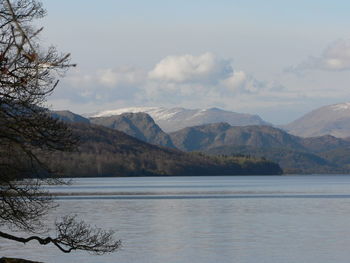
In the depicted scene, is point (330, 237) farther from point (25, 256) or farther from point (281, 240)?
point (25, 256)

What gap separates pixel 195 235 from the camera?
5934cm

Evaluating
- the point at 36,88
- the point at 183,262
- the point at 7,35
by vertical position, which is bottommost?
the point at 183,262

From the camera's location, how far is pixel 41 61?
901 inches

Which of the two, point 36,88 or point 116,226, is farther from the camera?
point 116,226

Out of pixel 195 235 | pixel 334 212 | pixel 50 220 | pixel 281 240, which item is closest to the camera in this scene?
pixel 281 240

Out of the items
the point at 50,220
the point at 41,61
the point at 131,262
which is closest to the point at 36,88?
the point at 41,61

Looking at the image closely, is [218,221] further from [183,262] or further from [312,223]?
[183,262]

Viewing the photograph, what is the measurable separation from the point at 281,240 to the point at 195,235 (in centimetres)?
811

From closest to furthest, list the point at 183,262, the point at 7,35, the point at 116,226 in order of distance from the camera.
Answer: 1. the point at 7,35
2. the point at 183,262
3. the point at 116,226

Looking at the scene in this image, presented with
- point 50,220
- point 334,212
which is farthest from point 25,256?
point 334,212

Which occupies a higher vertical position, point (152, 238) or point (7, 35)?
point (7, 35)

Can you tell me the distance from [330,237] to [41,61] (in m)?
39.3

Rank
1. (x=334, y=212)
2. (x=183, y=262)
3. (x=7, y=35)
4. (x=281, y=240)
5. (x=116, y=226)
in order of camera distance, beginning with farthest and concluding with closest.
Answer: (x=334, y=212) → (x=116, y=226) → (x=281, y=240) → (x=183, y=262) → (x=7, y=35)

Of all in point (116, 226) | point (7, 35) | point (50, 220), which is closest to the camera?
point (7, 35)
